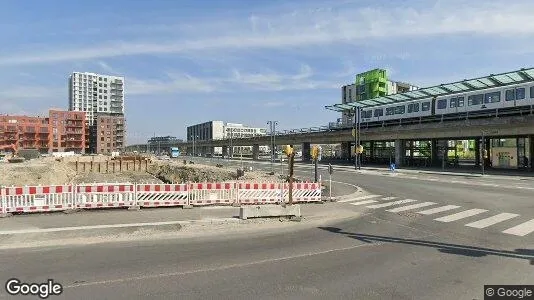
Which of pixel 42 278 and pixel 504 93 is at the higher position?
pixel 504 93

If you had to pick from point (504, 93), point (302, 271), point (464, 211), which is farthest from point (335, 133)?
point (302, 271)

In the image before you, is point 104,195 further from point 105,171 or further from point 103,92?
point 103,92

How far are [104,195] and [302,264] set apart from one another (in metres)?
11.9

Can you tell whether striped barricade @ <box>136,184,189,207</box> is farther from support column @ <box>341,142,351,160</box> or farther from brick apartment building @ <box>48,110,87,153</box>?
brick apartment building @ <box>48,110,87,153</box>

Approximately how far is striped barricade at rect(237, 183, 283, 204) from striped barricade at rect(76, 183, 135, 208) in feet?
17.5

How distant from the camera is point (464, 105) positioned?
4859 centimetres

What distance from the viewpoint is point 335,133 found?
7469cm

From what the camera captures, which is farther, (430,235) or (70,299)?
(430,235)

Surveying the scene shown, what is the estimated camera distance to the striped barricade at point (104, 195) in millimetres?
17906

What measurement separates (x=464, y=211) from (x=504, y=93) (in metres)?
31.0

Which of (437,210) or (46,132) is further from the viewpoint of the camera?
(46,132)

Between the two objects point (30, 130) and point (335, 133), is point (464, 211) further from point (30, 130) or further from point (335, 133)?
point (30, 130)

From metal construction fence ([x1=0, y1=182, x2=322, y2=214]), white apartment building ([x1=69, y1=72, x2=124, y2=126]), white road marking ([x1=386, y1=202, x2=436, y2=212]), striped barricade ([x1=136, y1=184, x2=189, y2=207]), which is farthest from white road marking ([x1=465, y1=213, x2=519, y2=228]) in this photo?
white apartment building ([x1=69, y1=72, x2=124, y2=126])

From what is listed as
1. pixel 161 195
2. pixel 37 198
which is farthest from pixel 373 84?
pixel 37 198
